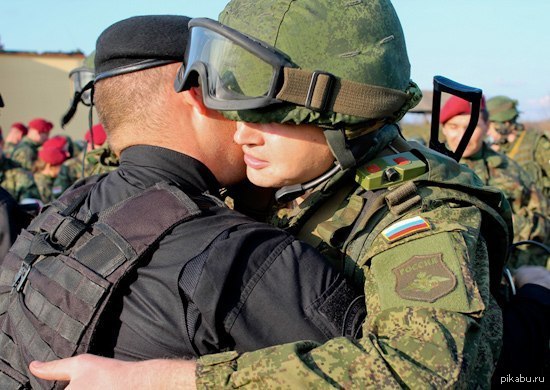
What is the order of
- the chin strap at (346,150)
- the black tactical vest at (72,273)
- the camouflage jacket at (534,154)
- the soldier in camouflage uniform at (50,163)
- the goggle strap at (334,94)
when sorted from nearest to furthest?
the black tactical vest at (72,273) < the goggle strap at (334,94) < the chin strap at (346,150) < the camouflage jacket at (534,154) < the soldier in camouflage uniform at (50,163)

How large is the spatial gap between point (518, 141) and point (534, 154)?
355 mm

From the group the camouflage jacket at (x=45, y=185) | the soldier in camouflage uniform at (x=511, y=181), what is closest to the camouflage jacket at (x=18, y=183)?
the camouflage jacket at (x=45, y=185)

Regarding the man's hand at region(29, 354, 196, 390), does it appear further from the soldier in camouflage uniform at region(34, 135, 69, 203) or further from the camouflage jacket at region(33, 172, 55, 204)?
the soldier in camouflage uniform at region(34, 135, 69, 203)

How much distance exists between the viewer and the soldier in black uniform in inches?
67.0

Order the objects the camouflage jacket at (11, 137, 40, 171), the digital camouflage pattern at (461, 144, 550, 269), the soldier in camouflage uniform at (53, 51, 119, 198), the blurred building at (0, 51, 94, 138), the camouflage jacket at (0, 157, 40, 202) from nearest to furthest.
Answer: the soldier in camouflage uniform at (53, 51, 119, 198) → the digital camouflage pattern at (461, 144, 550, 269) → the camouflage jacket at (0, 157, 40, 202) → the camouflage jacket at (11, 137, 40, 171) → the blurred building at (0, 51, 94, 138)

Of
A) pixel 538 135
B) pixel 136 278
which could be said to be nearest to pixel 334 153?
pixel 136 278

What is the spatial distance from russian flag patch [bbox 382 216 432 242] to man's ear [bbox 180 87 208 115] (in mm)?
746

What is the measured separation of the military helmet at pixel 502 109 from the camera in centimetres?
959

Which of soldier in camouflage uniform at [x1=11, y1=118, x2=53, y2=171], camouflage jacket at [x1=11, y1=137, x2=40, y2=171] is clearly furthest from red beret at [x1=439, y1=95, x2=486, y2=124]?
camouflage jacket at [x1=11, y1=137, x2=40, y2=171]

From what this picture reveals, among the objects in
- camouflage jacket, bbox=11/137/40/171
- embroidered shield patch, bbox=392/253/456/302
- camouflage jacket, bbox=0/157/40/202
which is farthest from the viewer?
camouflage jacket, bbox=11/137/40/171

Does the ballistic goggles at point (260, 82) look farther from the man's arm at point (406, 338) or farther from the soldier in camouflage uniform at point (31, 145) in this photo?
the soldier in camouflage uniform at point (31, 145)

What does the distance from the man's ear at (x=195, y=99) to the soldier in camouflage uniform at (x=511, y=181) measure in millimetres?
4618

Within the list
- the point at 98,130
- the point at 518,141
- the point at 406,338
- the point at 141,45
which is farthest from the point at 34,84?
the point at 406,338

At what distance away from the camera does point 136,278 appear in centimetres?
180
